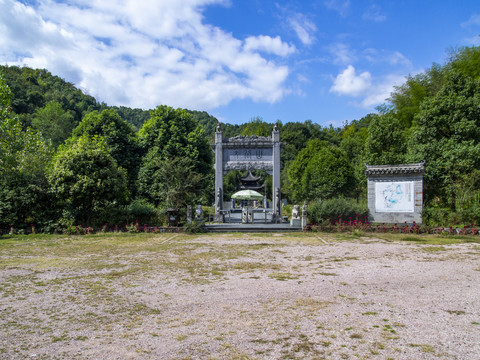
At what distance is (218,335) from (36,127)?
4347cm

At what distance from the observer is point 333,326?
4.60 meters

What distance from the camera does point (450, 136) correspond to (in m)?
20.8

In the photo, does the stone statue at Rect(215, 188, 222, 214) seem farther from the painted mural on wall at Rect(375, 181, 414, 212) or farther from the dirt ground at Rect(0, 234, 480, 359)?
the dirt ground at Rect(0, 234, 480, 359)

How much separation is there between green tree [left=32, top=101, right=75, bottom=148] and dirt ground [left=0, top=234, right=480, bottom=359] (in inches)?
Result: 1294

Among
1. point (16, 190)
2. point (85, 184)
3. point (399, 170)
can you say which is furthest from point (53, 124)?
point (399, 170)

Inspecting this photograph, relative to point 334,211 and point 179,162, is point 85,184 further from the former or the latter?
point 334,211

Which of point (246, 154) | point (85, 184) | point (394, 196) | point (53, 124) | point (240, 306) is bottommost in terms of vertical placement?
point (240, 306)

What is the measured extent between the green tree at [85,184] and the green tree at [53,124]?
25.3 m

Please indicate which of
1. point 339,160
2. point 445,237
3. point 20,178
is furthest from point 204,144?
point 445,237

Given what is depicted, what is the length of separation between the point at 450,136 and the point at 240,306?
835 inches

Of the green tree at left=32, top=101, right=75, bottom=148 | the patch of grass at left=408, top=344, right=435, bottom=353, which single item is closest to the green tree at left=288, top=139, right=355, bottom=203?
the patch of grass at left=408, top=344, right=435, bottom=353

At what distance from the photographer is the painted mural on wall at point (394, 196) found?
17.9 metres

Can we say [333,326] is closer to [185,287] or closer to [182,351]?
[182,351]

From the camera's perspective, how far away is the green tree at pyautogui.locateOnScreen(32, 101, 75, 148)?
38.5 m
